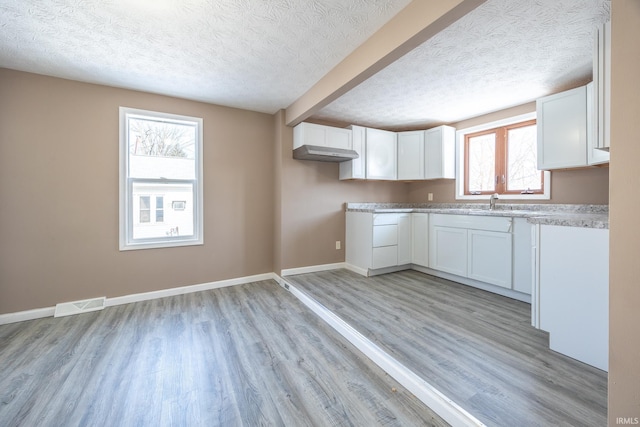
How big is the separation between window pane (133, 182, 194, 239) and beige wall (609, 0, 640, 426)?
140 inches

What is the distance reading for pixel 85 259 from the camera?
8.87 feet

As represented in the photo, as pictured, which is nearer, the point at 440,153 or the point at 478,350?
the point at 478,350

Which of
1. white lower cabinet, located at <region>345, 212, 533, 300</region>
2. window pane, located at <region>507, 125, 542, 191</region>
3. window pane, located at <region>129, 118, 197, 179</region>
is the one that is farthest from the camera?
window pane, located at <region>507, 125, 542, 191</region>

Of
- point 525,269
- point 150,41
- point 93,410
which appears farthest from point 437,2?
point 93,410

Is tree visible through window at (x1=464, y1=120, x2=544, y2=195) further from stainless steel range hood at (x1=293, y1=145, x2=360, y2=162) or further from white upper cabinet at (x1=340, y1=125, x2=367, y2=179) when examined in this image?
stainless steel range hood at (x1=293, y1=145, x2=360, y2=162)

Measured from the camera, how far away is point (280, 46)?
210 cm

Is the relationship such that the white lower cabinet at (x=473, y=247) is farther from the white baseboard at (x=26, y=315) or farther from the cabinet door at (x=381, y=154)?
the white baseboard at (x=26, y=315)

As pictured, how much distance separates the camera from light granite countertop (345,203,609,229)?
65.1 inches

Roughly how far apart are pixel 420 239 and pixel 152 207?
3.60 m

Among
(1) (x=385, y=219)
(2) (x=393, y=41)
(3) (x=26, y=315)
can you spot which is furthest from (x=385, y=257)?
(3) (x=26, y=315)

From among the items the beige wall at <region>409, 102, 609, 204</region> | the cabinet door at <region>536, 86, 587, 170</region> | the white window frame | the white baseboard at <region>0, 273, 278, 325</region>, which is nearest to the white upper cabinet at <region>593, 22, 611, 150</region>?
the cabinet door at <region>536, 86, 587, 170</region>

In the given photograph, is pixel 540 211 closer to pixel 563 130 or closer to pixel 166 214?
pixel 563 130

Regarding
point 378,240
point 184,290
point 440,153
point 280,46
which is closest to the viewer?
point 280,46

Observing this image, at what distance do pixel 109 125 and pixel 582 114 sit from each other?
4846mm
